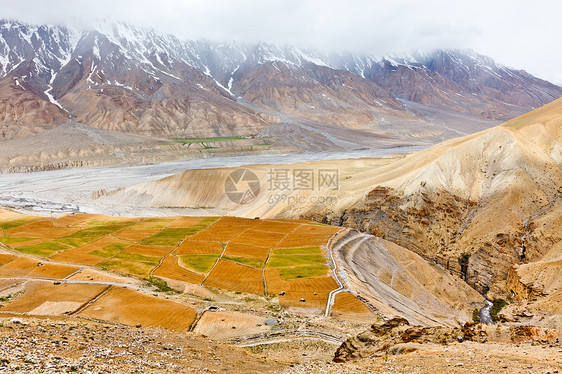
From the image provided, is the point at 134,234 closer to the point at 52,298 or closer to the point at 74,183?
the point at 52,298

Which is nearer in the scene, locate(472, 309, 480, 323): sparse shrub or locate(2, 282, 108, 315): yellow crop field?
Answer: locate(2, 282, 108, 315): yellow crop field

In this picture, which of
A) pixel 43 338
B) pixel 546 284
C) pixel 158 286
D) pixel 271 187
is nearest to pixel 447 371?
pixel 43 338

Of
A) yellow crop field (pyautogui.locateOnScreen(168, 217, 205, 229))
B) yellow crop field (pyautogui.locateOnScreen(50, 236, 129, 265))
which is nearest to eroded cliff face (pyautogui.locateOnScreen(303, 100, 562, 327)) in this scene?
yellow crop field (pyautogui.locateOnScreen(168, 217, 205, 229))

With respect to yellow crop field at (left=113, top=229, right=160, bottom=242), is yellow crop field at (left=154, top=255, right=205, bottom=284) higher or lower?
lower

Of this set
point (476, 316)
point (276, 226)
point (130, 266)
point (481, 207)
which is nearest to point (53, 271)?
point (130, 266)

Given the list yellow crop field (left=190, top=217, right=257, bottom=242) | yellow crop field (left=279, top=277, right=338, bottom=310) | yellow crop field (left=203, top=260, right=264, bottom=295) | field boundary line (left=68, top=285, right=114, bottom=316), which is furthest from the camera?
yellow crop field (left=190, top=217, right=257, bottom=242)

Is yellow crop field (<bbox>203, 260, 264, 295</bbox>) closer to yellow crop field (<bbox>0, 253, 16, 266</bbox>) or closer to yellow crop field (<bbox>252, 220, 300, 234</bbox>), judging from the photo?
yellow crop field (<bbox>252, 220, 300, 234</bbox>)

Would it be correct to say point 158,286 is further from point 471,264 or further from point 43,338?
point 471,264

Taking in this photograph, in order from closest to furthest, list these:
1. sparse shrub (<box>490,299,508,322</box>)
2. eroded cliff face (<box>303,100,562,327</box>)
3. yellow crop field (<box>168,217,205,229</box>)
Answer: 1. sparse shrub (<box>490,299,508,322</box>)
2. eroded cliff face (<box>303,100,562,327</box>)
3. yellow crop field (<box>168,217,205,229</box>)

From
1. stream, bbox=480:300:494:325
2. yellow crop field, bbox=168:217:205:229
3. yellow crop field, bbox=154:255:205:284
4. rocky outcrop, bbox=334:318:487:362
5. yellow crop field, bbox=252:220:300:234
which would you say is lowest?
stream, bbox=480:300:494:325
